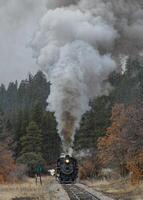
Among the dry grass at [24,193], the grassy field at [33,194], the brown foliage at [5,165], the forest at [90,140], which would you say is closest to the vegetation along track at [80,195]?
the grassy field at [33,194]

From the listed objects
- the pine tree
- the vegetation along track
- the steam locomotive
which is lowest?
the vegetation along track

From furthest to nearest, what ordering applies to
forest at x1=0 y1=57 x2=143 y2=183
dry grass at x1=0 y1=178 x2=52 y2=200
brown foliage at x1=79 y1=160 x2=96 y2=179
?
brown foliage at x1=79 y1=160 x2=96 y2=179 → forest at x1=0 y1=57 x2=143 y2=183 → dry grass at x1=0 y1=178 x2=52 y2=200

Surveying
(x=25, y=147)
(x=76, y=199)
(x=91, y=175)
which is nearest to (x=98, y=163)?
(x=91, y=175)

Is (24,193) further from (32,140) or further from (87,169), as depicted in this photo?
(32,140)

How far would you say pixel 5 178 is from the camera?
70812mm

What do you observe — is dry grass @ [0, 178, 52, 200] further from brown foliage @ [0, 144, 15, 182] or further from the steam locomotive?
brown foliage @ [0, 144, 15, 182]

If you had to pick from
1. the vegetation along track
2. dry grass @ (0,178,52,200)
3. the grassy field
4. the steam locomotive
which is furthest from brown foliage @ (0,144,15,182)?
the vegetation along track

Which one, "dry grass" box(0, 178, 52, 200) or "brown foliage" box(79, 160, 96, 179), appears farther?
"brown foliage" box(79, 160, 96, 179)

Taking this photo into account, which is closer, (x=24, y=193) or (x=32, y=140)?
(x=24, y=193)

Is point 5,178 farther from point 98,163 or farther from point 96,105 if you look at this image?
point 96,105

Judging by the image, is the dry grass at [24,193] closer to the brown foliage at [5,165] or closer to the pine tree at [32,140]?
the brown foliage at [5,165]

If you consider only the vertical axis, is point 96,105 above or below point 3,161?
above

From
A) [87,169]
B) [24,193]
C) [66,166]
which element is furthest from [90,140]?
[24,193]

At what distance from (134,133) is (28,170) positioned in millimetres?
52392
